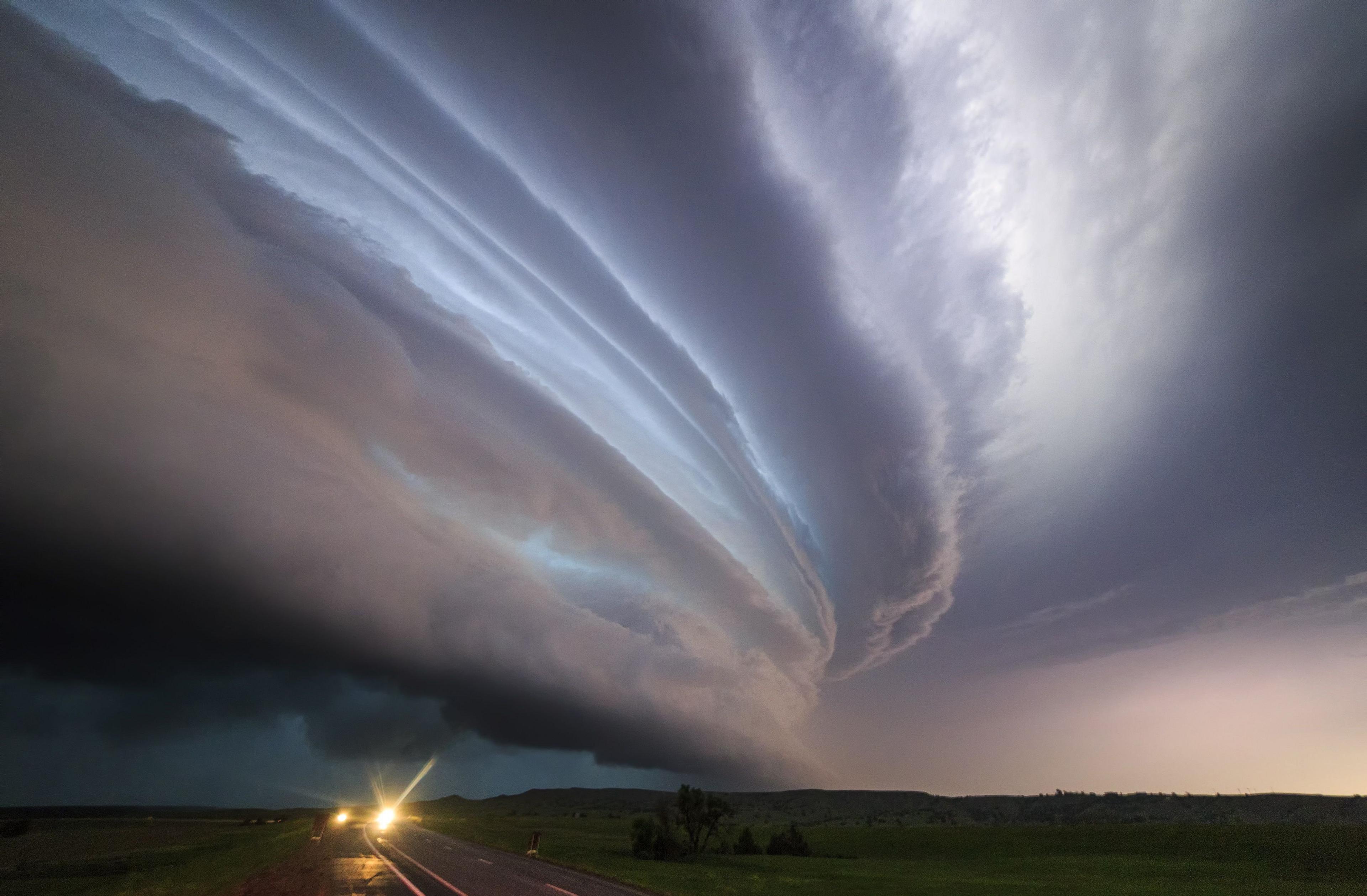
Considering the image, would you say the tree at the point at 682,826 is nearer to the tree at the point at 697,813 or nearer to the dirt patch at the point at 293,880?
the tree at the point at 697,813

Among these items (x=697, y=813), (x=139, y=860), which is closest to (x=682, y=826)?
(x=697, y=813)

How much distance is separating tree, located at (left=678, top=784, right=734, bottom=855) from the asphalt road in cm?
2755

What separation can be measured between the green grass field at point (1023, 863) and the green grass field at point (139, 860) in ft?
77.2

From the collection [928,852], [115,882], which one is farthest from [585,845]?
[115,882]

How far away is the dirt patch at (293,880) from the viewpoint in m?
27.5

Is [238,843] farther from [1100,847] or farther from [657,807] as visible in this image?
[1100,847]

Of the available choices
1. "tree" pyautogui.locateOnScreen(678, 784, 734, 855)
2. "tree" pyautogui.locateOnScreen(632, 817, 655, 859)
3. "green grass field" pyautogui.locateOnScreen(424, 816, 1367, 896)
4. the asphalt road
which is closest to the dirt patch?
the asphalt road

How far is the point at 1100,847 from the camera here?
275ft

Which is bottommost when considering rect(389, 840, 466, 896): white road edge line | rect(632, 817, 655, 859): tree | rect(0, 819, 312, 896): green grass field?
rect(0, 819, 312, 896): green grass field

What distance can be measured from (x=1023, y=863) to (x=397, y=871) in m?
73.7

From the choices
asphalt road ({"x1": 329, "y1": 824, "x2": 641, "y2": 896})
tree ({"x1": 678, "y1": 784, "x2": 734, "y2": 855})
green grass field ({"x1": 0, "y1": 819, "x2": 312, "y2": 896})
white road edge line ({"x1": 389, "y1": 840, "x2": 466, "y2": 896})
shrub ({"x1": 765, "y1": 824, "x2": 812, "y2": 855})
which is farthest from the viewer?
shrub ({"x1": 765, "y1": 824, "x2": 812, "y2": 855})

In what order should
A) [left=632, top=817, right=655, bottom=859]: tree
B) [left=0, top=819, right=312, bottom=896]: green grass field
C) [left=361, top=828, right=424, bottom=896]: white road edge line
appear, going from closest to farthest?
1. [left=361, top=828, right=424, bottom=896]: white road edge line
2. [left=0, top=819, right=312, bottom=896]: green grass field
3. [left=632, top=817, right=655, bottom=859]: tree

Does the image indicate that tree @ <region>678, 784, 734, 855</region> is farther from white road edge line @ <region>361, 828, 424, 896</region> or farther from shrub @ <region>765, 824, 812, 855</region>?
white road edge line @ <region>361, 828, 424, 896</region>

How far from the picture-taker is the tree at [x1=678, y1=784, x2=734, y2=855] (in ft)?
261
